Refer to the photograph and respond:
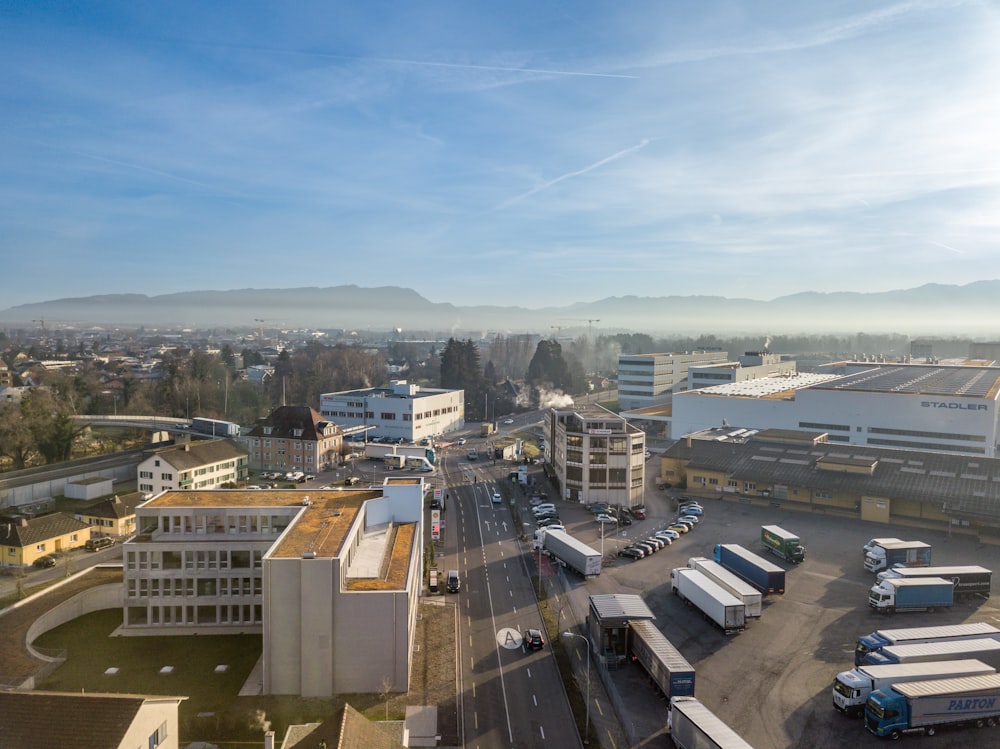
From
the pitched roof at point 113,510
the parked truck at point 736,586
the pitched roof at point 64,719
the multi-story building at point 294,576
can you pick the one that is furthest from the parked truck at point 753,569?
the pitched roof at point 113,510

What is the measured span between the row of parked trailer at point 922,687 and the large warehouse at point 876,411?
2940 centimetres

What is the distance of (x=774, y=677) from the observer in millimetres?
19078

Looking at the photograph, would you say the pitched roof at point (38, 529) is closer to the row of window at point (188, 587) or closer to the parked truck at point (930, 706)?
the row of window at point (188, 587)

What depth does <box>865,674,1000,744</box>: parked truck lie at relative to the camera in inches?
642

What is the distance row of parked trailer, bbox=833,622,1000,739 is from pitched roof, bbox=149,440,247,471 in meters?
35.8

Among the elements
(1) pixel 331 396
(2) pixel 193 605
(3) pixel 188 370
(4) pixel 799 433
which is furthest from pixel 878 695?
(3) pixel 188 370

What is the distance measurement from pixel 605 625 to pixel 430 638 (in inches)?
231

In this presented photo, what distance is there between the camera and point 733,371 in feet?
239

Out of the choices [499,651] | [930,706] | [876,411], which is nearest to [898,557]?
[930,706]

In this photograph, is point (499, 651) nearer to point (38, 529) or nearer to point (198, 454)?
point (38, 529)

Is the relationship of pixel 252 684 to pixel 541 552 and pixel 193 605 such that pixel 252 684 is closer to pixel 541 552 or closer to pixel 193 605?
pixel 193 605

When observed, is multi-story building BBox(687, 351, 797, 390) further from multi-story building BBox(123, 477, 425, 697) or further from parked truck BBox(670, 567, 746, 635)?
multi-story building BBox(123, 477, 425, 697)

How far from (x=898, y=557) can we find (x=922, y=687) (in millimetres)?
12164

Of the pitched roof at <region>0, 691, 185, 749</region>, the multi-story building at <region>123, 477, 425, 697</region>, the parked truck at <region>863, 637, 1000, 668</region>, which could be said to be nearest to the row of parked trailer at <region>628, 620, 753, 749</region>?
the parked truck at <region>863, 637, 1000, 668</region>
